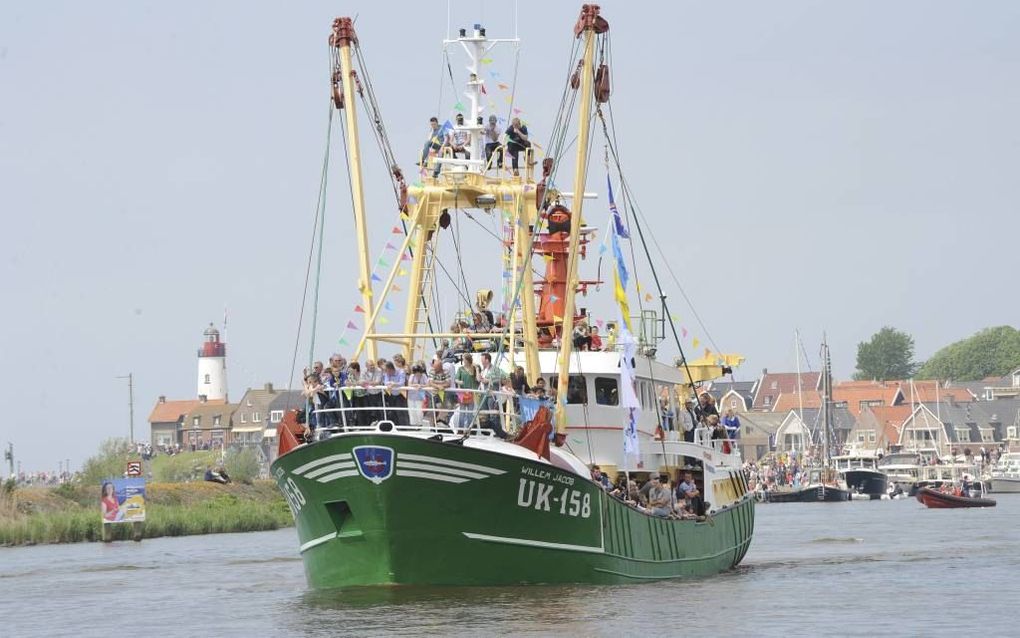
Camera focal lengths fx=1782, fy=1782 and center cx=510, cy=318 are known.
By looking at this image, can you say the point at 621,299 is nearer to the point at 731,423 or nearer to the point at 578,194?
the point at 578,194

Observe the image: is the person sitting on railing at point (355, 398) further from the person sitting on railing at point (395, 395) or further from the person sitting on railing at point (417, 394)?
the person sitting on railing at point (417, 394)

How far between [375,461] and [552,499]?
3.42 meters

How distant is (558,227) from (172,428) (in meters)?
164

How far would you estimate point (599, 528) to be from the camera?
3234 centimetres

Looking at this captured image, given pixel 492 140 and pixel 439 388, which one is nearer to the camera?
pixel 439 388

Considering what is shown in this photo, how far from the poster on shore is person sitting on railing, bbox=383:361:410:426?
34048 millimetres

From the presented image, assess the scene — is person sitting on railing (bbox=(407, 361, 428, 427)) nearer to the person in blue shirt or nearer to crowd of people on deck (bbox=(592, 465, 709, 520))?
crowd of people on deck (bbox=(592, 465, 709, 520))

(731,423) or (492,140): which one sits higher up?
(492,140)

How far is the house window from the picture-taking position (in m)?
37.5

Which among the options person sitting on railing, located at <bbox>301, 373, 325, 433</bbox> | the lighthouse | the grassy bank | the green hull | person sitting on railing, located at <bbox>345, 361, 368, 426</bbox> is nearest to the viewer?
the green hull

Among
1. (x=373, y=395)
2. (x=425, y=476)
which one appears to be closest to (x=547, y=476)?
(x=425, y=476)

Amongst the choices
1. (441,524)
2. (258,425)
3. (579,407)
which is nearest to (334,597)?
(441,524)

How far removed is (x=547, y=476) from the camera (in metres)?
30.5

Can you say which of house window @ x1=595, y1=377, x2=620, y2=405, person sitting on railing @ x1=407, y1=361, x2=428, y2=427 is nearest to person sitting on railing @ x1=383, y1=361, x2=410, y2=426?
person sitting on railing @ x1=407, y1=361, x2=428, y2=427
